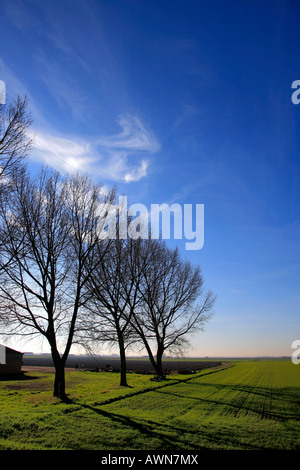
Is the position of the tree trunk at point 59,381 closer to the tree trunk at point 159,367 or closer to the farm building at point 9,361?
the tree trunk at point 159,367

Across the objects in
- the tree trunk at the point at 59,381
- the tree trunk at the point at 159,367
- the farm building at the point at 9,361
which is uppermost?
the tree trunk at the point at 59,381

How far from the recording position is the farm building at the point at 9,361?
142ft

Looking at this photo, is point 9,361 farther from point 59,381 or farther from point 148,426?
point 148,426

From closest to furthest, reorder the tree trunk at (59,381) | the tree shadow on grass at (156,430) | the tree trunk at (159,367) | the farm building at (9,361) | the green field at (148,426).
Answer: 1. the tree shadow on grass at (156,430)
2. the green field at (148,426)
3. the tree trunk at (59,381)
4. the tree trunk at (159,367)
5. the farm building at (9,361)

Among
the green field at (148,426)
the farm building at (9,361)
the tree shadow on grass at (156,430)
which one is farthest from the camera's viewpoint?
the farm building at (9,361)

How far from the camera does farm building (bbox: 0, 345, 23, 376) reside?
1705 inches

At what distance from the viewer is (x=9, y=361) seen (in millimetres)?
44906

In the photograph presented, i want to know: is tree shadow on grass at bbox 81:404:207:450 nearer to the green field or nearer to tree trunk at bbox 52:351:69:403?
the green field

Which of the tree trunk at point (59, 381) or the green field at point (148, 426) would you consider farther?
the tree trunk at point (59, 381)

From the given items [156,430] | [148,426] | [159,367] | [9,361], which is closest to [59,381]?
[148,426]

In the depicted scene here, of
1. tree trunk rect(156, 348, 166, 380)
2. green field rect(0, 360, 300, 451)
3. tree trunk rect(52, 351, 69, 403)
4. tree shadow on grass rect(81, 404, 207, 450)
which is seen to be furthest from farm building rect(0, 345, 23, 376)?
tree shadow on grass rect(81, 404, 207, 450)

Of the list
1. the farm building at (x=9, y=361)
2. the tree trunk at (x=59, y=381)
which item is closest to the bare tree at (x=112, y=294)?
the tree trunk at (x=59, y=381)
